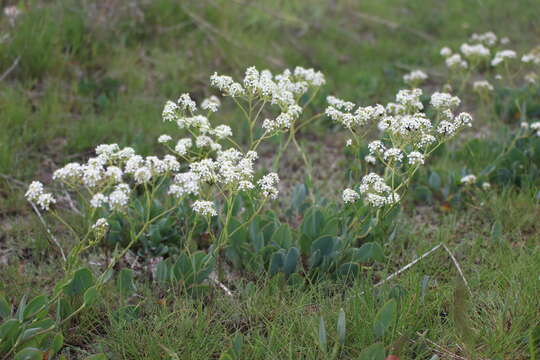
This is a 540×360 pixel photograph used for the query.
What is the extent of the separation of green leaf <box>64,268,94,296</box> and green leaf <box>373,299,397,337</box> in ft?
3.81

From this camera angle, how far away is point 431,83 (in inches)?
205

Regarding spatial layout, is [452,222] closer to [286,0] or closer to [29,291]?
[29,291]

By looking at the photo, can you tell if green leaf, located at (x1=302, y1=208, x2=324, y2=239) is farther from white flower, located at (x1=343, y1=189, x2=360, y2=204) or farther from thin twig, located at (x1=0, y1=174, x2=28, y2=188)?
thin twig, located at (x1=0, y1=174, x2=28, y2=188)

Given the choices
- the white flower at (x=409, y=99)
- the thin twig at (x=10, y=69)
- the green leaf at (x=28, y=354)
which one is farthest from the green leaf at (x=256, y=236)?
the thin twig at (x=10, y=69)

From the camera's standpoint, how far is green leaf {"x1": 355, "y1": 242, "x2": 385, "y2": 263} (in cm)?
249

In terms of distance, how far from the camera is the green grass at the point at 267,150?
2074 millimetres

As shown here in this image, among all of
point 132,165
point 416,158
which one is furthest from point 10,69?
point 416,158

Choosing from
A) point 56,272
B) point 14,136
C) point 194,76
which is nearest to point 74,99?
point 14,136

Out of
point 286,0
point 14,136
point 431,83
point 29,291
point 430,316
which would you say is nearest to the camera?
point 430,316

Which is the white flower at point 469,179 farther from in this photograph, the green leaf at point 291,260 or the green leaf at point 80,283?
the green leaf at point 80,283

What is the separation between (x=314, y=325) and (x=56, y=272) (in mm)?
1317

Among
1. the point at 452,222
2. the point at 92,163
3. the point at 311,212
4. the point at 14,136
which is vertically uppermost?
the point at 92,163

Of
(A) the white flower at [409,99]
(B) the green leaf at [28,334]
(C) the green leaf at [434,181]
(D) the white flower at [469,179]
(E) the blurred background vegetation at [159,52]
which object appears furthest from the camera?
(E) the blurred background vegetation at [159,52]

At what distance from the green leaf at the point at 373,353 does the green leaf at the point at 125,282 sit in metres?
1.06
